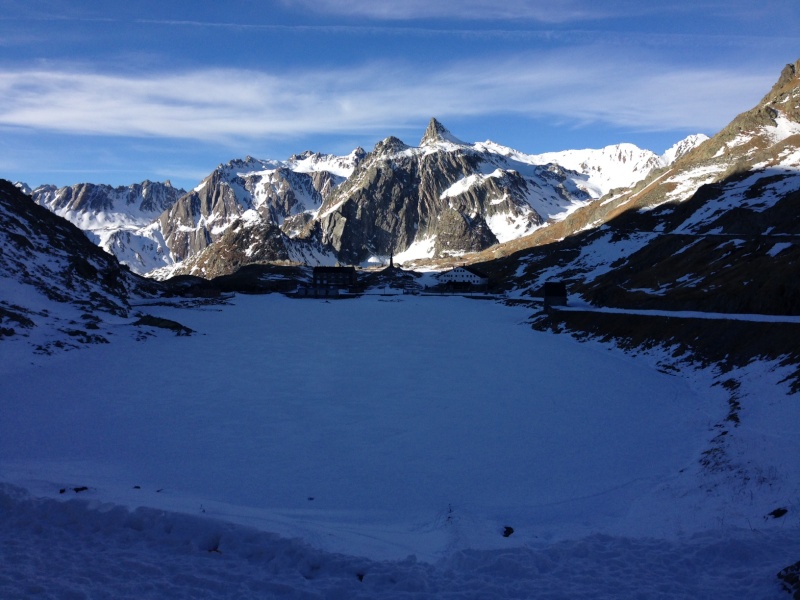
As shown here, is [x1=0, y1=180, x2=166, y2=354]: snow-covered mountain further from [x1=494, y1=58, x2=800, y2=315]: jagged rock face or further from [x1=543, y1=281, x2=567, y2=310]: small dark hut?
[x1=494, y1=58, x2=800, y2=315]: jagged rock face

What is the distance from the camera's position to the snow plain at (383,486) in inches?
435

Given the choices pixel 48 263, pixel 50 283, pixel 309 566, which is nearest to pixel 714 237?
pixel 309 566

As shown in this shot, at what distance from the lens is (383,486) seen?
16.4m

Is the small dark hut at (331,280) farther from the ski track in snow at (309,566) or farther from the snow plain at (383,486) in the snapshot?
the ski track in snow at (309,566)

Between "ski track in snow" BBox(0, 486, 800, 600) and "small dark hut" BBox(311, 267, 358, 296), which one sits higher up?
"small dark hut" BBox(311, 267, 358, 296)

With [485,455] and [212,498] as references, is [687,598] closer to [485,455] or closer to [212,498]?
[485,455]

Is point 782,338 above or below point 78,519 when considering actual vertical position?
above

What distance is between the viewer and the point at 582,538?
13.0 metres

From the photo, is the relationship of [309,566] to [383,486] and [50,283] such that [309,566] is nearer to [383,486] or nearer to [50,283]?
[383,486]

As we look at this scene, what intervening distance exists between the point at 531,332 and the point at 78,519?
53561 mm

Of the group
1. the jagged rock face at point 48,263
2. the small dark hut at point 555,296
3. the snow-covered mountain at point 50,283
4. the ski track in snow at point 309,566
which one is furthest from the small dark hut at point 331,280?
the ski track in snow at point 309,566

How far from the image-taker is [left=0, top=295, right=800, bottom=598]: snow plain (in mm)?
Answer: 11055

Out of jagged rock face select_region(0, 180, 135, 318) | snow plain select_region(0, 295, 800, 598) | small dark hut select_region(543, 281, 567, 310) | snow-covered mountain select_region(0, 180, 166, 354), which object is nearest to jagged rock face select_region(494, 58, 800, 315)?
small dark hut select_region(543, 281, 567, 310)

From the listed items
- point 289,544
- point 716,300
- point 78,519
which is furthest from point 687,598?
point 716,300
